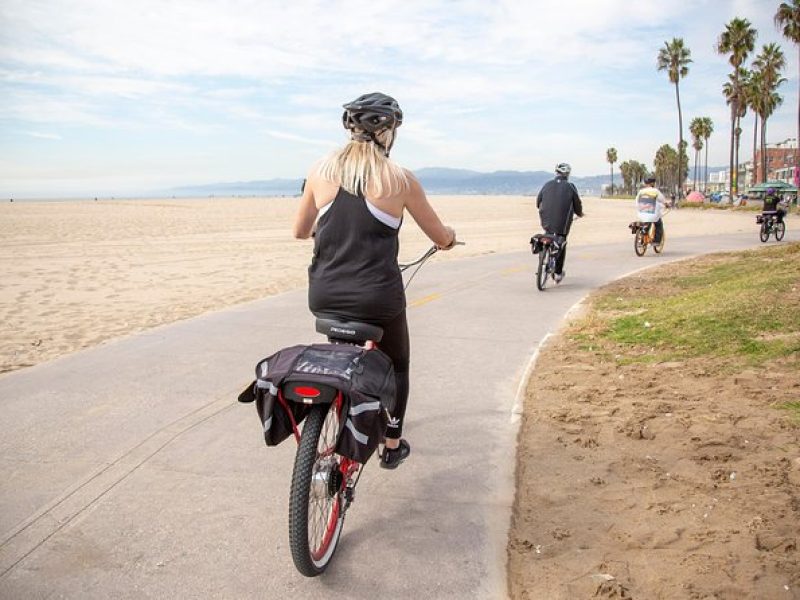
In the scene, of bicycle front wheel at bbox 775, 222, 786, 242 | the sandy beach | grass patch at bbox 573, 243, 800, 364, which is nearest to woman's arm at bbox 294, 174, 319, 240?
grass patch at bbox 573, 243, 800, 364

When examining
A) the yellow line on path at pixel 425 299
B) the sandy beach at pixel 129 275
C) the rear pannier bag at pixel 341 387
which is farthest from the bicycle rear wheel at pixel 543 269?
the rear pannier bag at pixel 341 387

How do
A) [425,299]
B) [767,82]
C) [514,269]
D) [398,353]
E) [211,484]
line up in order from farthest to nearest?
[767,82], [514,269], [425,299], [211,484], [398,353]

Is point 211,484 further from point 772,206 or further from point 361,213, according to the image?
point 772,206

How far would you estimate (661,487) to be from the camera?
388 centimetres

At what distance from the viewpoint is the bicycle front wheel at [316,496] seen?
284cm

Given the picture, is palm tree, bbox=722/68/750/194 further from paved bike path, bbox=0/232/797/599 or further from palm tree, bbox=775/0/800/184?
paved bike path, bbox=0/232/797/599

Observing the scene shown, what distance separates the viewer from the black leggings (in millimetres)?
3529

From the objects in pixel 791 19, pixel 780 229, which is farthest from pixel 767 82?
pixel 780 229

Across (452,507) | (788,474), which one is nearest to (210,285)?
(452,507)

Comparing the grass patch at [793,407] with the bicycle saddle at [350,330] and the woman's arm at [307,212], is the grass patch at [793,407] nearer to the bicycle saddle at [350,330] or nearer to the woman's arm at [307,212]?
the bicycle saddle at [350,330]

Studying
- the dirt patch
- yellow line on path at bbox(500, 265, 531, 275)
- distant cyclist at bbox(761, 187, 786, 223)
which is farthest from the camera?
distant cyclist at bbox(761, 187, 786, 223)

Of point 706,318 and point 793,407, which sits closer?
point 793,407

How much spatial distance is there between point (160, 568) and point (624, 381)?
4162mm

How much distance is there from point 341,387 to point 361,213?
0.84m
